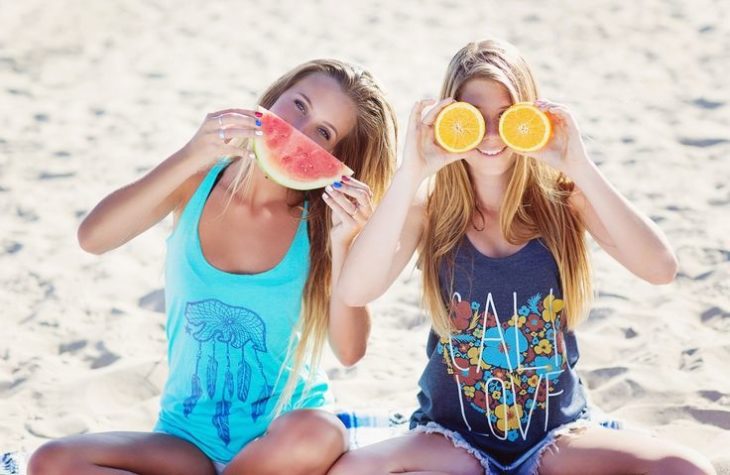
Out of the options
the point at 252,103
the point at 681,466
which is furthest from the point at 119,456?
the point at 252,103

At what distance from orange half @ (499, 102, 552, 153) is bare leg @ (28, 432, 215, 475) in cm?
155

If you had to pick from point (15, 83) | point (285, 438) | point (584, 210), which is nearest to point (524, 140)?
point (584, 210)

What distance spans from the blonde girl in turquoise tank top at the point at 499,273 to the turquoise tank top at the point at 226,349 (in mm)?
324

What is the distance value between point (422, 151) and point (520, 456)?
3.63 ft

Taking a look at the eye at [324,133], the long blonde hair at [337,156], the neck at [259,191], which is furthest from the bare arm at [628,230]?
the neck at [259,191]

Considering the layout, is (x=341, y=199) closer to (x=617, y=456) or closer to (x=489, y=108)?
(x=489, y=108)

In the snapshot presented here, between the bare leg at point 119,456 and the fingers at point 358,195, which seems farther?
the fingers at point 358,195

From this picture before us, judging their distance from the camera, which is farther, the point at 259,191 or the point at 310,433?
the point at 259,191

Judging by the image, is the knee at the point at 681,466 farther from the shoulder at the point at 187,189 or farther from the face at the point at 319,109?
the shoulder at the point at 187,189

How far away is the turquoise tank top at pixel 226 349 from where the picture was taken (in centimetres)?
362


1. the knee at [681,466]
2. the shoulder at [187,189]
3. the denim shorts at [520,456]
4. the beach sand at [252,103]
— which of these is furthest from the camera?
the beach sand at [252,103]

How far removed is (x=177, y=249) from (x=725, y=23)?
7661mm

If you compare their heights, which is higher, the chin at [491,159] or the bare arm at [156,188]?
the chin at [491,159]

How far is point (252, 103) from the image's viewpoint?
8570mm
